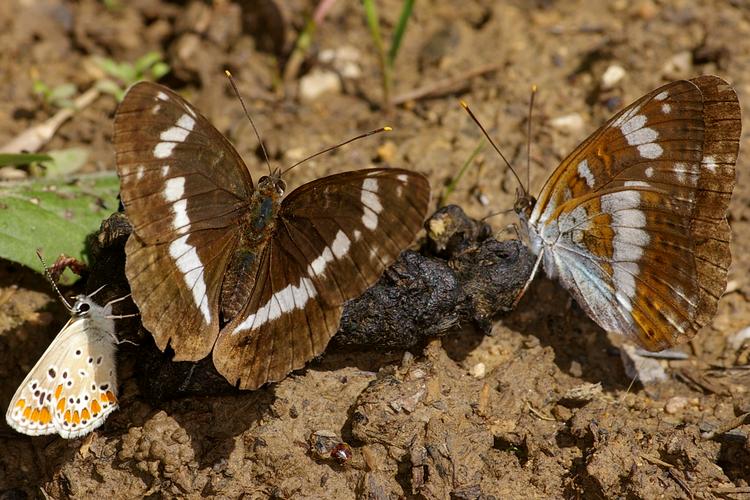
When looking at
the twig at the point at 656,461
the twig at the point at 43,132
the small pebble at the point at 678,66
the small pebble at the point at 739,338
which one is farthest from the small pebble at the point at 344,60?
the twig at the point at 656,461

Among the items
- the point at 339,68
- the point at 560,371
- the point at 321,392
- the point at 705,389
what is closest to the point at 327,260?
the point at 321,392

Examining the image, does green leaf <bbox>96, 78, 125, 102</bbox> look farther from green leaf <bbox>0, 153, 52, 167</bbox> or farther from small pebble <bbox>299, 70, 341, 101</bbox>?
small pebble <bbox>299, 70, 341, 101</bbox>

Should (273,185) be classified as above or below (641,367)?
above

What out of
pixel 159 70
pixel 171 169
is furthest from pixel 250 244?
pixel 159 70

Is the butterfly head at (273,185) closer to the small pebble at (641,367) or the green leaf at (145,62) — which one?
the small pebble at (641,367)

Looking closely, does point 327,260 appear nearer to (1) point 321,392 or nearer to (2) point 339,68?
(1) point 321,392

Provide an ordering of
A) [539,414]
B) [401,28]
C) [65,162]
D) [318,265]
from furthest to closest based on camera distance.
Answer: [401,28] < [65,162] < [539,414] < [318,265]

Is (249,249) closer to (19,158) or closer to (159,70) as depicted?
(19,158)
